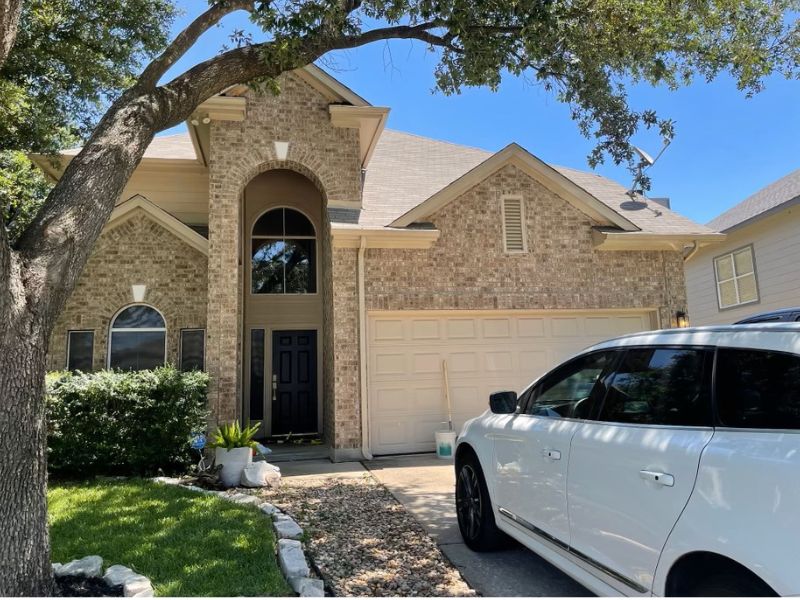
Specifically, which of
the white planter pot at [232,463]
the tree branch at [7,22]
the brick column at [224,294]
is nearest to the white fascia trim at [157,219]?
the brick column at [224,294]

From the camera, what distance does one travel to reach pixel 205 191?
12.1 metres

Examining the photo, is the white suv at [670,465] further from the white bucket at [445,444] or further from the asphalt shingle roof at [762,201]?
the asphalt shingle roof at [762,201]

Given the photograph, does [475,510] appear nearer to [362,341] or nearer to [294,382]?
[362,341]

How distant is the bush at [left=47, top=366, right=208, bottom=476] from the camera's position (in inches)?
286

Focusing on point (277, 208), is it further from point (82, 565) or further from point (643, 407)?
point (643, 407)

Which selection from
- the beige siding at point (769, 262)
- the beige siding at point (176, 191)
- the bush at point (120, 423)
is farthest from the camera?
the beige siding at point (769, 262)

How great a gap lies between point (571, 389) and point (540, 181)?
24.3 feet

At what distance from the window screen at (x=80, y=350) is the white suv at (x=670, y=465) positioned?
8.92m

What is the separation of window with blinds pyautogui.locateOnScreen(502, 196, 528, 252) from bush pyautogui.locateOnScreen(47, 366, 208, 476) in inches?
238

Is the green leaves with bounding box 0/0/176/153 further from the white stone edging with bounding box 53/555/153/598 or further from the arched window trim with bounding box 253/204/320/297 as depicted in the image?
the white stone edging with bounding box 53/555/153/598

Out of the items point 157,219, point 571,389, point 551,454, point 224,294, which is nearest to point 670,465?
point 551,454

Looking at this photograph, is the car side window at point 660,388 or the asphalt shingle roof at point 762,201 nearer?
the car side window at point 660,388

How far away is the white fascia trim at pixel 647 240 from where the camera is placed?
10.2 metres

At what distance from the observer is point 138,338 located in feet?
33.9
